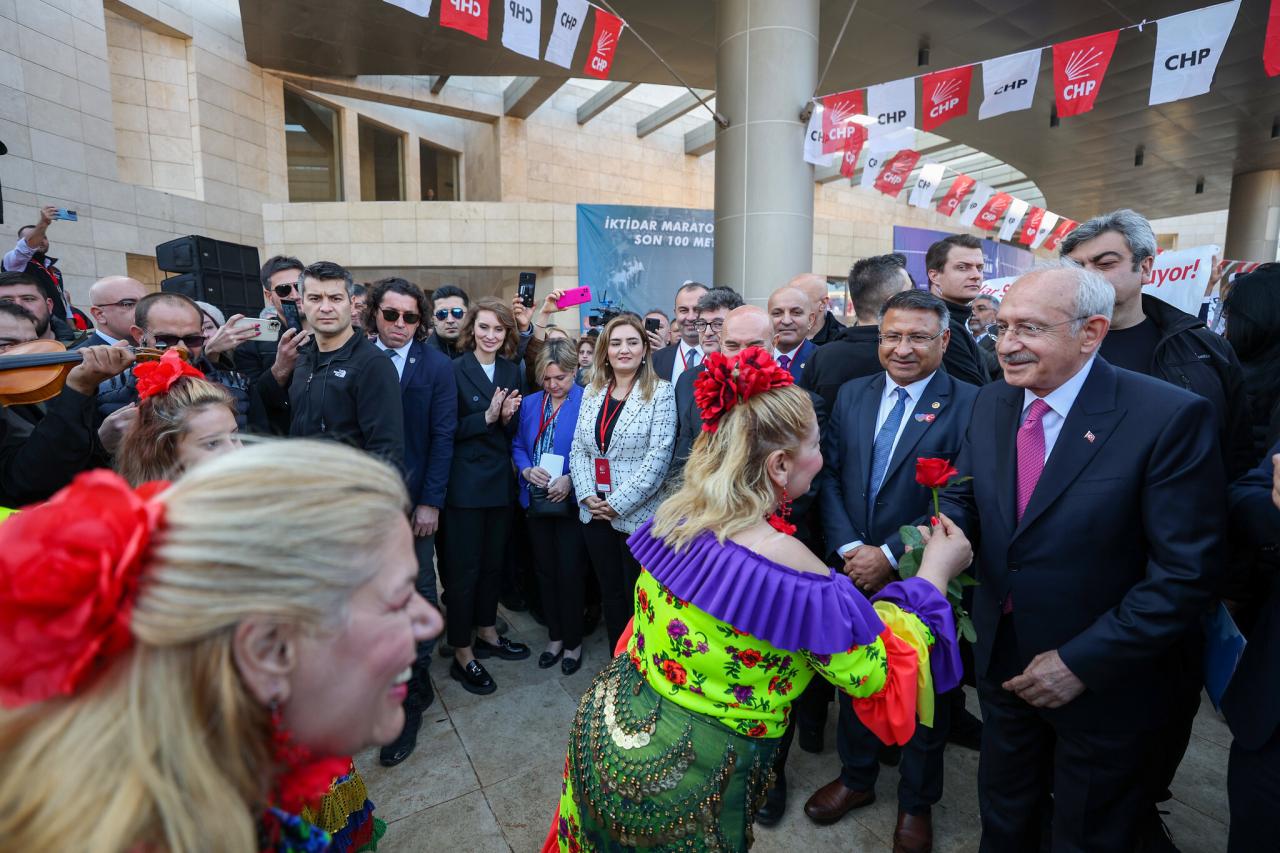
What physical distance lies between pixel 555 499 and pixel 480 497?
421 millimetres

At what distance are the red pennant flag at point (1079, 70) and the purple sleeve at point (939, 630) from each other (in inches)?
236

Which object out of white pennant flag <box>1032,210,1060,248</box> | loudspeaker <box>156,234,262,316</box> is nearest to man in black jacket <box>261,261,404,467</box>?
loudspeaker <box>156,234,262,316</box>

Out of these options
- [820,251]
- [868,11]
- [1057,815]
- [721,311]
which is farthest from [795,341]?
[820,251]

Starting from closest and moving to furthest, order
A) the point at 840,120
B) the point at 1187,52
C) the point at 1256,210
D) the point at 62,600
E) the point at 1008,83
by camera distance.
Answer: the point at 62,600 < the point at 1187,52 < the point at 1008,83 < the point at 840,120 < the point at 1256,210

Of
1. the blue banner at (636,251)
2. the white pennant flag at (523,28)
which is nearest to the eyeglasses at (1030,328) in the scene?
the white pennant flag at (523,28)

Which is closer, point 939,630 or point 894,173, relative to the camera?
point 939,630

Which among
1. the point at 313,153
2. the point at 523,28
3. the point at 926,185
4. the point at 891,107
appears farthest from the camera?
the point at 313,153

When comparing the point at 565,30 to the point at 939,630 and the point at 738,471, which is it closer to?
the point at 738,471

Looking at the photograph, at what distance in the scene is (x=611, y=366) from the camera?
350cm

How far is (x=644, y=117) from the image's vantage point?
669 inches

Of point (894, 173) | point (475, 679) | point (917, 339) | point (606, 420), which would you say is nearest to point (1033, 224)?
point (894, 173)

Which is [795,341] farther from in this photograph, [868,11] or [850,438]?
[868,11]

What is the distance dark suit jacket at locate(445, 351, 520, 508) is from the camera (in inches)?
137

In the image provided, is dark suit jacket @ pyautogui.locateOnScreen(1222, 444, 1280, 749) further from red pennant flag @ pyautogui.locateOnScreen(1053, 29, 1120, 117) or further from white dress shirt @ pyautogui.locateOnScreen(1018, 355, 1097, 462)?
red pennant flag @ pyautogui.locateOnScreen(1053, 29, 1120, 117)
